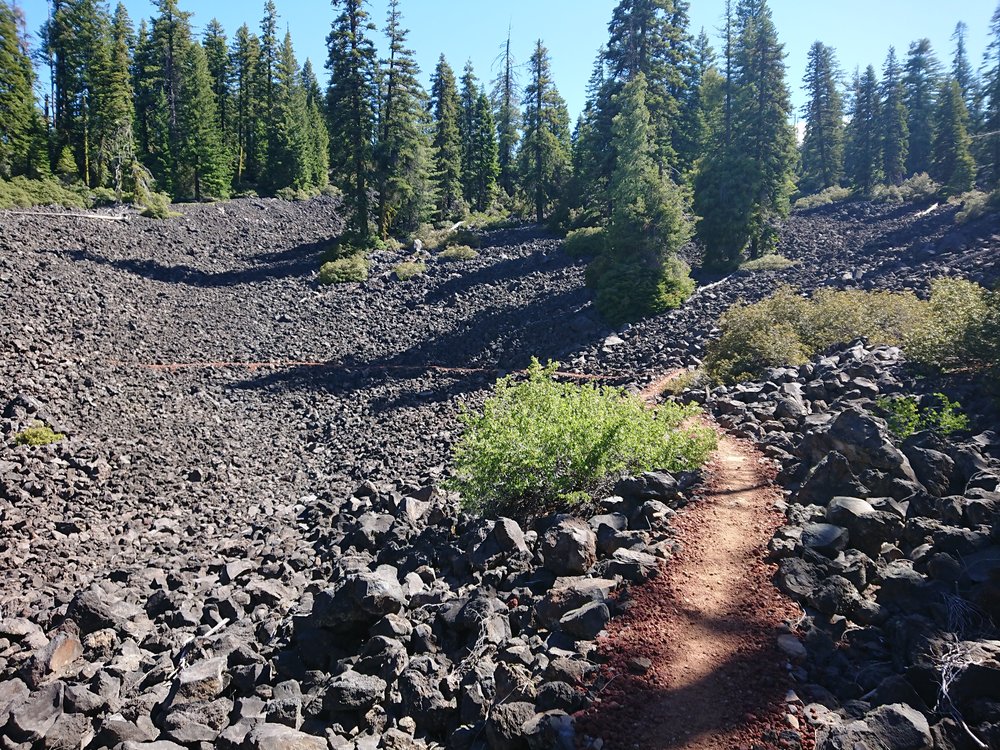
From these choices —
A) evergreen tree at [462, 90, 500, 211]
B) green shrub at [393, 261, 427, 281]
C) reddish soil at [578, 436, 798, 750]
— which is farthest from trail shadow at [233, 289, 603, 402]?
evergreen tree at [462, 90, 500, 211]

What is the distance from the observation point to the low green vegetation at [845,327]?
11695 mm

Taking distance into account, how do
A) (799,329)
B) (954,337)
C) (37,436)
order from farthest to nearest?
(799,329) < (37,436) < (954,337)

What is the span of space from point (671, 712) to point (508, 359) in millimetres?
17132

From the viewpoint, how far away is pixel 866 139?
53.7 metres

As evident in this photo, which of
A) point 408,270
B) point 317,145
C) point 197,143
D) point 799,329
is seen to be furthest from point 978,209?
point 317,145

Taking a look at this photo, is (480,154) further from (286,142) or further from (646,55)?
(646,55)

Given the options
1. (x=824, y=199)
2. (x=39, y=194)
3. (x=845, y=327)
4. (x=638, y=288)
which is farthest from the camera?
(x=824, y=199)

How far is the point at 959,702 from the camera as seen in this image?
13.3ft

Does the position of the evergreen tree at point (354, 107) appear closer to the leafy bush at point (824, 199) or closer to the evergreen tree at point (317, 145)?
the evergreen tree at point (317, 145)

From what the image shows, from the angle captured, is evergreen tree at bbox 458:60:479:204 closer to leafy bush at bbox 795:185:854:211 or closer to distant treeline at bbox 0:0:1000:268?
distant treeline at bbox 0:0:1000:268

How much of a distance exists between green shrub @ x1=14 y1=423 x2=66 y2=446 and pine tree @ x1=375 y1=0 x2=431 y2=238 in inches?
961

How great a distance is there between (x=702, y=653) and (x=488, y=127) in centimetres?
5429

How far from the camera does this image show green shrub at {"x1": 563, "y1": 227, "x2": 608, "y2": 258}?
3098cm

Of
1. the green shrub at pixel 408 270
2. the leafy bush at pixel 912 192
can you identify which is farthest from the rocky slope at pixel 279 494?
the leafy bush at pixel 912 192
